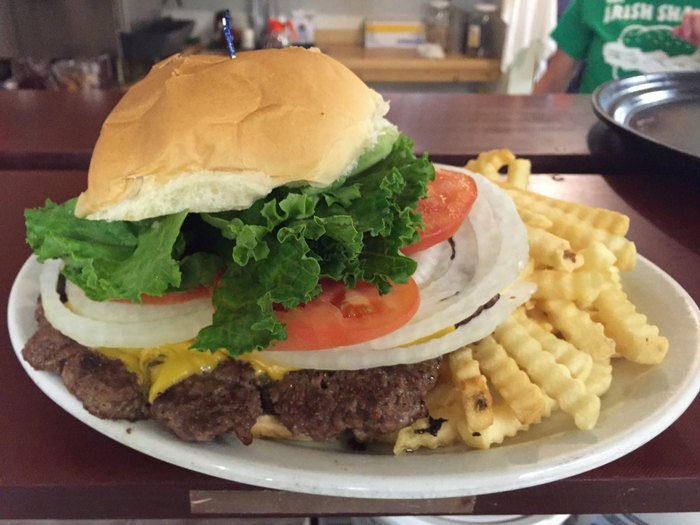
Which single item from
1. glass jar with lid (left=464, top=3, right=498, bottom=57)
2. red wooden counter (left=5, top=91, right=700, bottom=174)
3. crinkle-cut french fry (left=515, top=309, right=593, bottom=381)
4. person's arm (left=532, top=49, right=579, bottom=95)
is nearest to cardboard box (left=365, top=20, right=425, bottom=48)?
glass jar with lid (left=464, top=3, right=498, bottom=57)

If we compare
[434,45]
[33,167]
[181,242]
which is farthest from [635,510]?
[434,45]

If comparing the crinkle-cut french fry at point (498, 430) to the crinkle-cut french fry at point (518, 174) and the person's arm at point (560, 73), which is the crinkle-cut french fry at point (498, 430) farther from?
the person's arm at point (560, 73)

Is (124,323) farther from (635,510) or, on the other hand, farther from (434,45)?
(434,45)

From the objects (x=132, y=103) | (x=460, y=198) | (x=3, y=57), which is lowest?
(x=3, y=57)

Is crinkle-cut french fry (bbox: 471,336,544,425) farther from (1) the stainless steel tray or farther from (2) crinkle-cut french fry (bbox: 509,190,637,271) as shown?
(1) the stainless steel tray

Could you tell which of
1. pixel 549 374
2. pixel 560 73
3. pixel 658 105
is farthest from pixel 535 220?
pixel 560 73

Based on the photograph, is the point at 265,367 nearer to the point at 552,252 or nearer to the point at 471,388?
the point at 471,388
